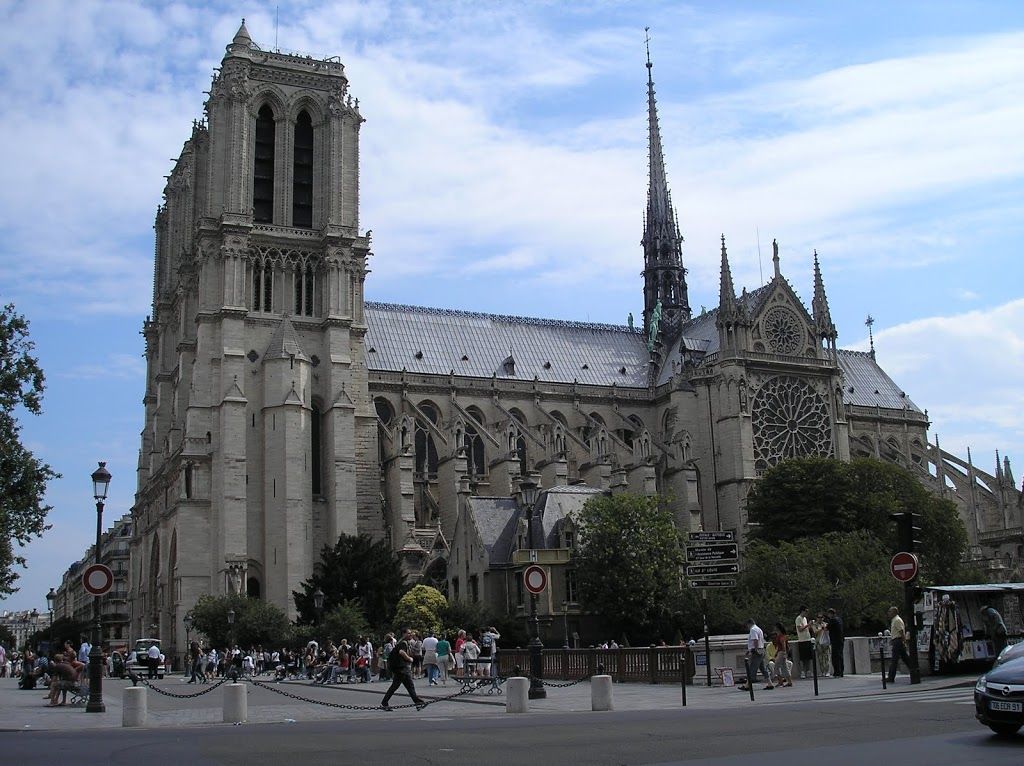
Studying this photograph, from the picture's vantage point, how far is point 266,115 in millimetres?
71188

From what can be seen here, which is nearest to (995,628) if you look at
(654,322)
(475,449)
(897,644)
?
(897,644)

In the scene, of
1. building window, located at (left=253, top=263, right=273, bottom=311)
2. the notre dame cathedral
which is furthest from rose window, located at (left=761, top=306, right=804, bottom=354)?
building window, located at (left=253, top=263, right=273, bottom=311)

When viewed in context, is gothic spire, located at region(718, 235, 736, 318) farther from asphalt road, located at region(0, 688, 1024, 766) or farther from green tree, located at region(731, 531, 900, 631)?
asphalt road, located at region(0, 688, 1024, 766)

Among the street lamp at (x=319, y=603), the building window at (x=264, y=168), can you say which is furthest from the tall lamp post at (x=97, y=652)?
the building window at (x=264, y=168)

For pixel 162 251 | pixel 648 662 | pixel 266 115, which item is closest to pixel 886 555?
pixel 648 662

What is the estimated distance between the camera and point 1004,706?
45.6 ft

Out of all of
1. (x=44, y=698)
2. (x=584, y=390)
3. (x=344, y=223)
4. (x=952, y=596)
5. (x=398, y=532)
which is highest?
(x=344, y=223)

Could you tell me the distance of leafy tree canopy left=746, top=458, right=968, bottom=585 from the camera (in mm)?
63844

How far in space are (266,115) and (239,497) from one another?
23538 millimetres

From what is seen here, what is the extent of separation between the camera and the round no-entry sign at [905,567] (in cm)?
2414

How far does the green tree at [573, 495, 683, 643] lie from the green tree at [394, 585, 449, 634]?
6415 millimetres

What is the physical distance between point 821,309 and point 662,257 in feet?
55.0

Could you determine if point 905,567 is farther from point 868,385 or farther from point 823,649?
point 868,385

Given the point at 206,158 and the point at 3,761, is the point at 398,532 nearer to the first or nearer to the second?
the point at 206,158
